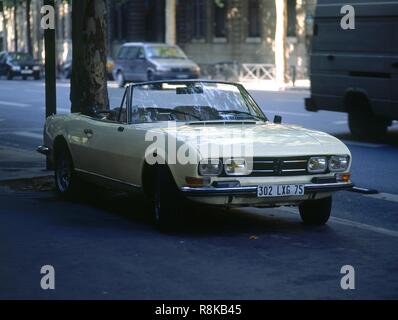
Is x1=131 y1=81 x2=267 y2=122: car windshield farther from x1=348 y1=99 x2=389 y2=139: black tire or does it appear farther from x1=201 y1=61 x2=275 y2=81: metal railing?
x1=201 y1=61 x2=275 y2=81: metal railing

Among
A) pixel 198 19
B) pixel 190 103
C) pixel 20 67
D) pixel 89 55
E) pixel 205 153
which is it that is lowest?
pixel 20 67

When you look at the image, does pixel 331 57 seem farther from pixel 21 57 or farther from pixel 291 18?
pixel 21 57

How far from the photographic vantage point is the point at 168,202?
8.85 metres

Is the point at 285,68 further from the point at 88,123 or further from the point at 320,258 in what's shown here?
the point at 320,258

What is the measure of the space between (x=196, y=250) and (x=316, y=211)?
5.46 ft

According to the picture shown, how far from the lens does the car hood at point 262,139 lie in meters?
8.71

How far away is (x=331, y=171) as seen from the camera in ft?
29.5

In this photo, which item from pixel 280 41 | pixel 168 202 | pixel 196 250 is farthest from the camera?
pixel 280 41

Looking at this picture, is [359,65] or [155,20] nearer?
[359,65]

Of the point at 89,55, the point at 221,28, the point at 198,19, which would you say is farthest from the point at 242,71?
the point at 89,55

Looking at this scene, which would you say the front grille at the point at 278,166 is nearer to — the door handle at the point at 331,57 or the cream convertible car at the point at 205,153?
the cream convertible car at the point at 205,153

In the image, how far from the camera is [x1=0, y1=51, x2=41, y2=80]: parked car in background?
169 feet
